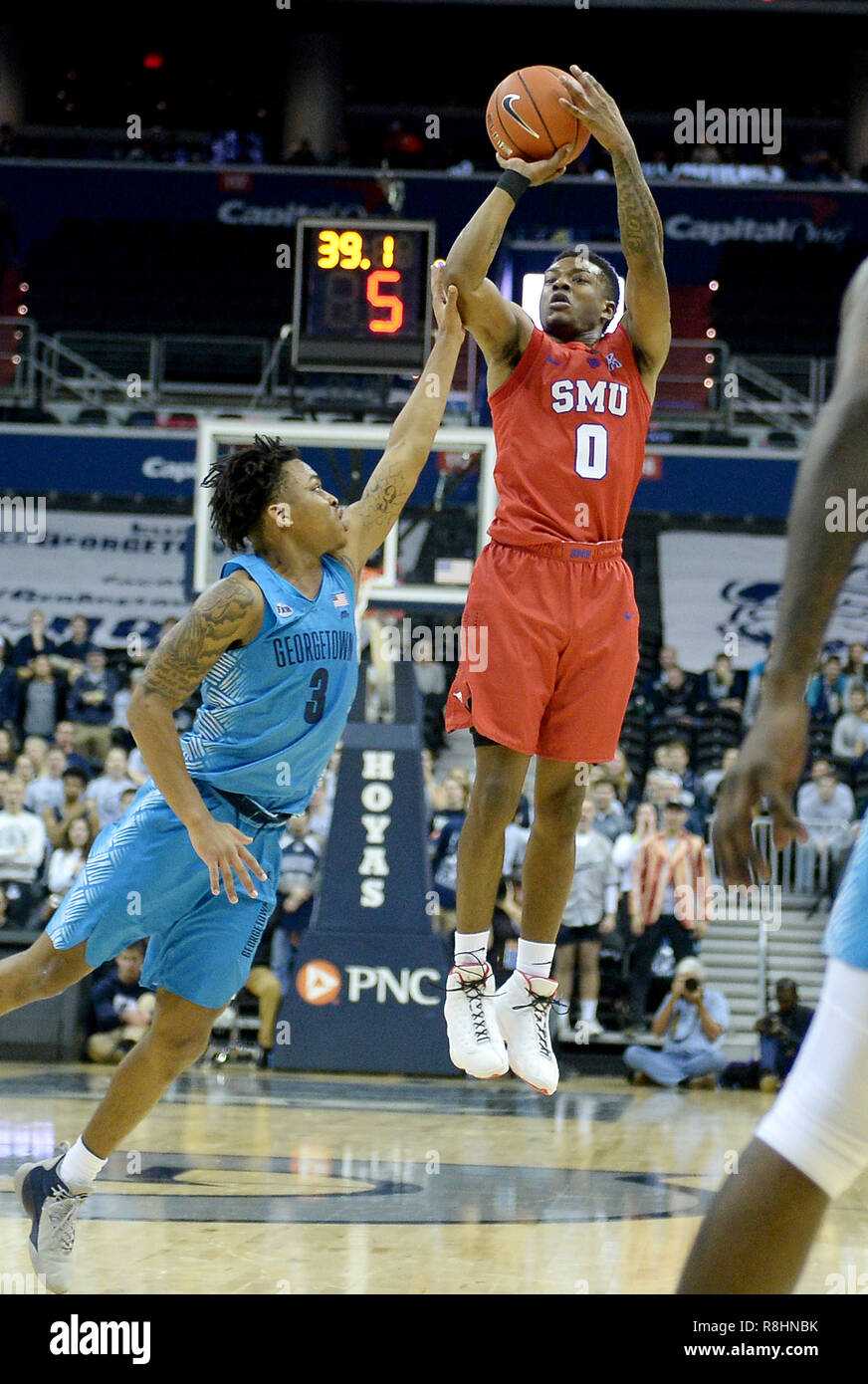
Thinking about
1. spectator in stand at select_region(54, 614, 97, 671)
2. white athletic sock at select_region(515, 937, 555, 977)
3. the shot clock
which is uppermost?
the shot clock

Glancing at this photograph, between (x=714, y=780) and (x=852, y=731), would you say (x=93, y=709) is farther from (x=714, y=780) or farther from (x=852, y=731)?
(x=852, y=731)

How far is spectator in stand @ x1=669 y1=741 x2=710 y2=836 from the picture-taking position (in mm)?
13172

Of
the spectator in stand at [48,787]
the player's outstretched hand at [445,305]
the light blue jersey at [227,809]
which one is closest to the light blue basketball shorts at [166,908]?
the light blue jersey at [227,809]

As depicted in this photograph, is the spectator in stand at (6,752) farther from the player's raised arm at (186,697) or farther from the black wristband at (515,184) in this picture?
the black wristband at (515,184)

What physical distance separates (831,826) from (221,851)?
10493 millimetres

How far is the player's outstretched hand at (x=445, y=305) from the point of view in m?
4.64

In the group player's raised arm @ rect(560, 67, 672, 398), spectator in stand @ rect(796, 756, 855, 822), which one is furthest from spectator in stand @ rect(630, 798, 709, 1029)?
player's raised arm @ rect(560, 67, 672, 398)

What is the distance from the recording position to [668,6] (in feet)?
70.6

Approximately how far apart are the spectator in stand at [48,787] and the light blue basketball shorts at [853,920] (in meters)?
11.7

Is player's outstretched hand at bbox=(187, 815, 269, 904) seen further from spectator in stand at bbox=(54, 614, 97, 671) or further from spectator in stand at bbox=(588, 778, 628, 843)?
spectator in stand at bbox=(54, 614, 97, 671)

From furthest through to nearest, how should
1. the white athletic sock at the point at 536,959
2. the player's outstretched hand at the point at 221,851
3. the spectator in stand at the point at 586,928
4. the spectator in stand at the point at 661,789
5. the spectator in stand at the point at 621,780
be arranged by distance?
the spectator in stand at the point at 621,780, the spectator in stand at the point at 661,789, the spectator in stand at the point at 586,928, the white athletic sock at the point at 536,959, the player's outstretched hand at the point at 221,851

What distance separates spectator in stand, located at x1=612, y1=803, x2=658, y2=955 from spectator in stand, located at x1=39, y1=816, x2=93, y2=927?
13.7 ft
